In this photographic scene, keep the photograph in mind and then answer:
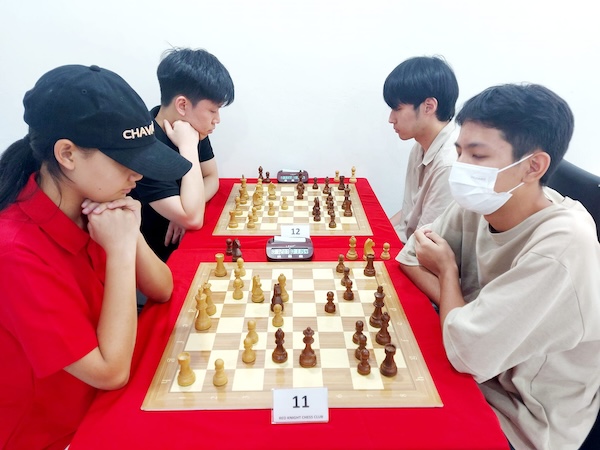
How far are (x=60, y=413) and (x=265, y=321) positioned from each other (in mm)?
573

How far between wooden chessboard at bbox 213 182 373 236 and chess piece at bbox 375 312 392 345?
29.4 inches

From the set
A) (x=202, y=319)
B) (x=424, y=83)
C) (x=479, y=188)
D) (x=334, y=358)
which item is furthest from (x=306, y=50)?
(x=334, y=358)

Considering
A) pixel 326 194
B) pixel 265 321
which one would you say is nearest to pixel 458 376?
pixel 265 321

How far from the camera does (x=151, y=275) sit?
1269 millimetres

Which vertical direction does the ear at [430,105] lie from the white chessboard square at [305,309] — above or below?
above

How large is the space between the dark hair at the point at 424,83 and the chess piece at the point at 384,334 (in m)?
1.28

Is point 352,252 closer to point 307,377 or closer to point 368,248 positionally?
point 368,248

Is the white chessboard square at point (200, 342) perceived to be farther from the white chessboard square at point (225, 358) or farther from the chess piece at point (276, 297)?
the chess piece at point (276, 297)

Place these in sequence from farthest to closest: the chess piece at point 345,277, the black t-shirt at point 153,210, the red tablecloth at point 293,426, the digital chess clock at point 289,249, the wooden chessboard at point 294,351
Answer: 1. the black t-shirt at point 153,210
2. the digital chess clock at point 289,249
3. the chess piece at point 345,277
4. the wooden chessboard at point 294,351
5. the red tablecloth at point 293,426

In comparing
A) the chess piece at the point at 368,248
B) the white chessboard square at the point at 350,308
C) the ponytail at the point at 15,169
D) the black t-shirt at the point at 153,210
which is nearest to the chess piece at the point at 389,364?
the white chessboard square at the point at 350,308

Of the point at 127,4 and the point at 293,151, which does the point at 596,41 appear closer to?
the point at 293,151

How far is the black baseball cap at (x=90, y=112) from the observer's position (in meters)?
0.94

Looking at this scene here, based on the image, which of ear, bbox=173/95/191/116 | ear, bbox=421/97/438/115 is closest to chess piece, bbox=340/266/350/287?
ear, bbox=421/97/438/115

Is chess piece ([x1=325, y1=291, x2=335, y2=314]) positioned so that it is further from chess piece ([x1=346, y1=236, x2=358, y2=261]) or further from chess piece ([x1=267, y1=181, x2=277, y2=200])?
chess piece ([x1=267, y1=181, x2=277, y2=200])
